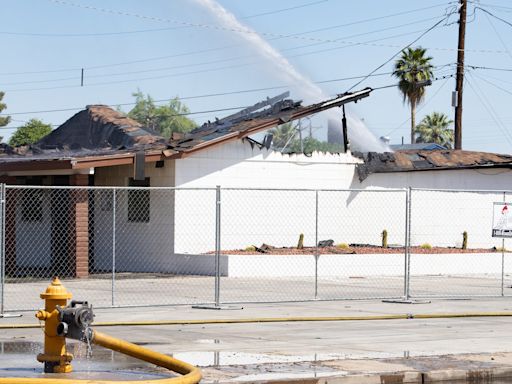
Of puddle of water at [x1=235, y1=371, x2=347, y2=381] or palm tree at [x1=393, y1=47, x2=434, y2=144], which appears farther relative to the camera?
palm tree at [x1=393, y1=47, x2=434, y2=144]

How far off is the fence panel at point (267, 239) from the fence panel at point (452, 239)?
295cm

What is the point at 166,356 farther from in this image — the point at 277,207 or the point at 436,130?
the point at 436,130

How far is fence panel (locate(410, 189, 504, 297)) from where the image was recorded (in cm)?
2836

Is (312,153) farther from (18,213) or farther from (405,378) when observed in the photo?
(405,378)

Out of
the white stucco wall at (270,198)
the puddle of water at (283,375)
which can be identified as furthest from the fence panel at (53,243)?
the puddle of water at (283,375)

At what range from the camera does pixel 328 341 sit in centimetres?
1381

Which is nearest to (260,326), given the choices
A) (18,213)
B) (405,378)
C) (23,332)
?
(23,332)

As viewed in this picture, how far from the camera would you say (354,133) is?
114 feet

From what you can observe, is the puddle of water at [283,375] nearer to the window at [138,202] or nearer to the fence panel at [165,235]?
the fence panel at [165,235]

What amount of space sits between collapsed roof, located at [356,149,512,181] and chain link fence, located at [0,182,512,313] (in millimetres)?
947

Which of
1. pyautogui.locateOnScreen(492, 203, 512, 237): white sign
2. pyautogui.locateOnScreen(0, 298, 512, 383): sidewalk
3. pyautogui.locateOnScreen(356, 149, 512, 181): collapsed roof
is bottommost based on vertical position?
pyautogui.locateOnScreen(0, 298, 512, 383): sidewalk

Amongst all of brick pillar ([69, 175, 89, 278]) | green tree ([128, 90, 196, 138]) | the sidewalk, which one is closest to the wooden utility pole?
brick pillar ([69, 175, 89, 278])

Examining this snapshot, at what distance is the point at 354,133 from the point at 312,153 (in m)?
4.60

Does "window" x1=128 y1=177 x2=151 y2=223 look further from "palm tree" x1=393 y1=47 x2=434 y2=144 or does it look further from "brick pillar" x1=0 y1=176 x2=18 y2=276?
"palm tree" x1=393 y1=47 x2=434 y2=144
